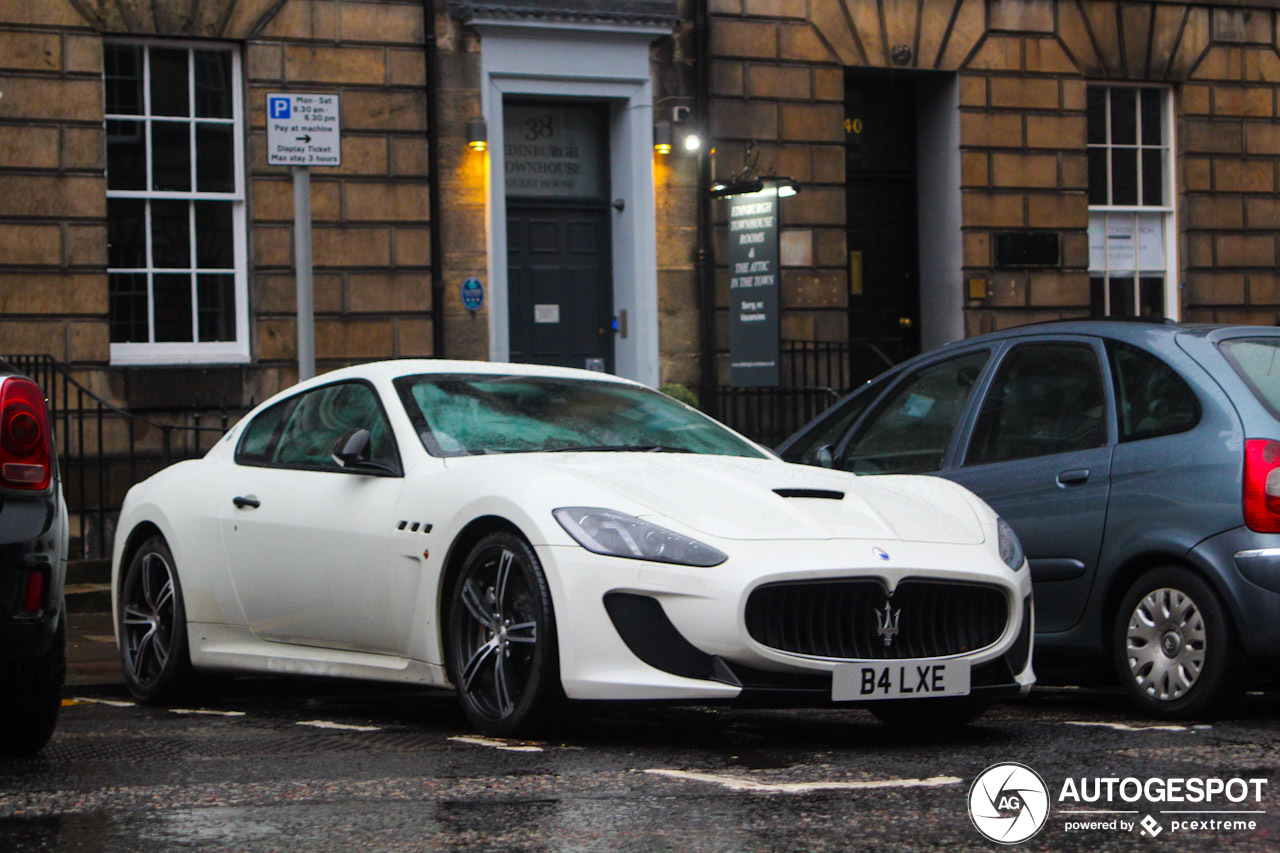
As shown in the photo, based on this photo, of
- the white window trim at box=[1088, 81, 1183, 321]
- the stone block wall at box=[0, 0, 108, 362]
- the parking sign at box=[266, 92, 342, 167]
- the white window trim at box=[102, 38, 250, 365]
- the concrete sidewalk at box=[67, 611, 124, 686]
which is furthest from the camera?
the white window trim at box=[1088, 81, 1183, 321]

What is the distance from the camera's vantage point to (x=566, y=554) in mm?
5750

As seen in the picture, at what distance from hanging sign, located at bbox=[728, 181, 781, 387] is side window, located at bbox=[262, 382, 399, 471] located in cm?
913

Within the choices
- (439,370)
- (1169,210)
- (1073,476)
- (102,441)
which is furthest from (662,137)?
(1073,476)

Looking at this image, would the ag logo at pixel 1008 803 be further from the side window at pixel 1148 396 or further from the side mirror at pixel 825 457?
the side mirror at pixel 825 457

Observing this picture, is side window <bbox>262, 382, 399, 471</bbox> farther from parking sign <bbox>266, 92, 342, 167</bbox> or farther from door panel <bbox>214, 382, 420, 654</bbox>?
parking sign <bbox>266, 92, 342, 167</bbox>

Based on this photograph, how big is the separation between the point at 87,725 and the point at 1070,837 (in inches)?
151

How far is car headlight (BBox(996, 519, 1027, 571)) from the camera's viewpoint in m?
6.23

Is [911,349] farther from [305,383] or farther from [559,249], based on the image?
[305,383]

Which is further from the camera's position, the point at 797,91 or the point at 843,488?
the point at 797,91

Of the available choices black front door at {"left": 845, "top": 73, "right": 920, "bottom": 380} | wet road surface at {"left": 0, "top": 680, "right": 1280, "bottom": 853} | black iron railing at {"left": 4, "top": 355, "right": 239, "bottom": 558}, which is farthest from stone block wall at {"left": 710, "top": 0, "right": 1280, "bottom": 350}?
wet road surface at {"left": 0, "top": 680, "right": 1280, "bottom": 853}

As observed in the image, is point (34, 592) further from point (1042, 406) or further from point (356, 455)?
point (1042, 406)

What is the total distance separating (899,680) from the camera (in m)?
5.75

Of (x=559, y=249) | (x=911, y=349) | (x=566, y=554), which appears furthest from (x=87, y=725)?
(x=911, y=349)

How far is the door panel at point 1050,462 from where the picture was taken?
23.4 ft
